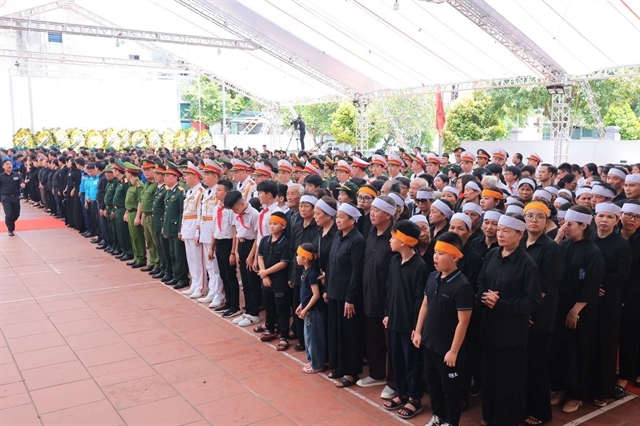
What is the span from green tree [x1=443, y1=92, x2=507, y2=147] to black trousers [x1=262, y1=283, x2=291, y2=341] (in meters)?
20.8

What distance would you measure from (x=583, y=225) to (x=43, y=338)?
549 cm

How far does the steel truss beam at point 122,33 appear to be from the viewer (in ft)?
56.7

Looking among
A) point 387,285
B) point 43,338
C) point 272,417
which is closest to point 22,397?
point 43,338

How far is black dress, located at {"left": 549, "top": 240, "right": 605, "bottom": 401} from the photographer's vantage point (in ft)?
13.1

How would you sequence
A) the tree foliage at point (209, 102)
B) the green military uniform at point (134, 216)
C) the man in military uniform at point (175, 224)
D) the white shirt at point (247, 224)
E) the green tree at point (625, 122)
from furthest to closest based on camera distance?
the tree foliage at point (209, 102) < the green tree at point (625, 122) < the green military uniform at point (134, 216) < the man in military uniform at point (175, 224) < the white shirt at point (247, 224)

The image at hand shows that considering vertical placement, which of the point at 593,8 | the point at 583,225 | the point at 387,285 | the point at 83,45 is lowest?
the point at 387,285

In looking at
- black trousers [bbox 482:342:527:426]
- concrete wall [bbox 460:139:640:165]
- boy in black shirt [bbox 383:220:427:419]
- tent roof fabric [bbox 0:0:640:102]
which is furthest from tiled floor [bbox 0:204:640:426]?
concrete wall [bbox 460:139:640:165]

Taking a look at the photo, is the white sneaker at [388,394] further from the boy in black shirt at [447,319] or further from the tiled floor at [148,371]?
the boy in black shirt at [447,319]

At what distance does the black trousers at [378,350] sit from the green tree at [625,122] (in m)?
24.8

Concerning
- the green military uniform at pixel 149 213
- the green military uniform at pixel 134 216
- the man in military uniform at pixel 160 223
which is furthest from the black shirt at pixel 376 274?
the green military uniform at pixel 134 216

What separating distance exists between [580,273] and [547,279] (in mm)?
485

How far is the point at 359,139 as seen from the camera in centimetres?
2200

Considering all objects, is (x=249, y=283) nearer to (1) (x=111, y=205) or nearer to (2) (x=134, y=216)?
(2) (x=134, y=216)

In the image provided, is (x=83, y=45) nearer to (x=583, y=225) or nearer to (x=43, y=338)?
(x=43, y=338)
